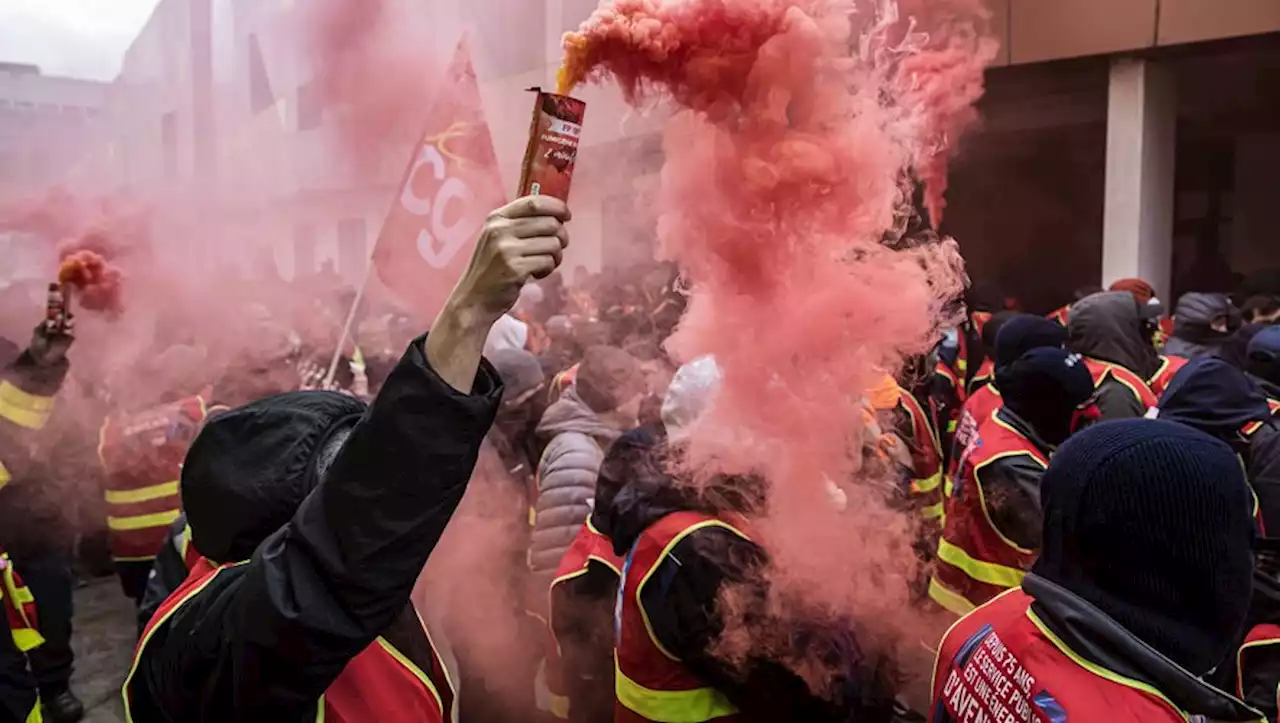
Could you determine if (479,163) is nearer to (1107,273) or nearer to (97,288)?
(97,288)

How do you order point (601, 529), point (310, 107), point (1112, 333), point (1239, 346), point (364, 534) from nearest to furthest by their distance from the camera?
point (364, 534), point (601, 529), point (310, 107), point (1239, 346), point (1112, 333)

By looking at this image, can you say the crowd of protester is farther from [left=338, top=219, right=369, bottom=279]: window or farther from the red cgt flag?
the red cgt flag

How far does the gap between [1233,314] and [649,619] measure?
5620 millimetres

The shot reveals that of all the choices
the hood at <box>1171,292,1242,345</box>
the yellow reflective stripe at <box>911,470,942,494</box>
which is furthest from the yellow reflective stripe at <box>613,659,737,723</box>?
the hood at <box>1171,292,1242,345</box>

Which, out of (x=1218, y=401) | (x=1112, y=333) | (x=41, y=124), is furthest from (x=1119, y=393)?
(x=41, y=124)

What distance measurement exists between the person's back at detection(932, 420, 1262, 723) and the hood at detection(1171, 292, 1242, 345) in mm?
5429

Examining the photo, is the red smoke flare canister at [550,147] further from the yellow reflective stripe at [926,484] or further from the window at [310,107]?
the window at [310,107]

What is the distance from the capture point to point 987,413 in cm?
500

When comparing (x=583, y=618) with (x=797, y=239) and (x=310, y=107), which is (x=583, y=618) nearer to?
(x=797, y=239)

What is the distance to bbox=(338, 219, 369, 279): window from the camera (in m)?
4.91

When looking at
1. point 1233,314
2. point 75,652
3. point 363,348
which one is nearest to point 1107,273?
point 1233,314

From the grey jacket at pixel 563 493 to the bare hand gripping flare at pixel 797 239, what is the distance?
4.43 feet

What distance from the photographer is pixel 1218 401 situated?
368 cm

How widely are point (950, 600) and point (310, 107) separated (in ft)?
11.6
